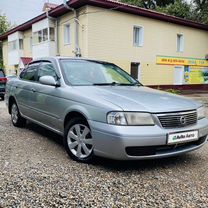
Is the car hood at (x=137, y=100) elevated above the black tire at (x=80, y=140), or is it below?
above

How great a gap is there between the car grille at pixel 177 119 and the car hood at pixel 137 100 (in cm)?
7

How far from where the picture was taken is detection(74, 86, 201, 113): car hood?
10.6 ft

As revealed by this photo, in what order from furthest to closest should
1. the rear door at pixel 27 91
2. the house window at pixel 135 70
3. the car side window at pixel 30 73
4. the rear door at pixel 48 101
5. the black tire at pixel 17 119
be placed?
the house window at pixel 135 70
the black tire at pixel 17 119
the car side window at pixel 30 73
the rear door at pixel 27 91
the rear door at pixel 48 101

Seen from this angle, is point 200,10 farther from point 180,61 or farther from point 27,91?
point 27,91

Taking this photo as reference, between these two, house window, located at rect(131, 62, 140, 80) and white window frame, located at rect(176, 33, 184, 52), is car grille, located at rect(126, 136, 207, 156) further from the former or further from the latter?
white window frame, located at rect(176, 33, 184, 52)

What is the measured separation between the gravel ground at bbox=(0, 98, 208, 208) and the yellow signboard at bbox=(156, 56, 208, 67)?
1585 cm

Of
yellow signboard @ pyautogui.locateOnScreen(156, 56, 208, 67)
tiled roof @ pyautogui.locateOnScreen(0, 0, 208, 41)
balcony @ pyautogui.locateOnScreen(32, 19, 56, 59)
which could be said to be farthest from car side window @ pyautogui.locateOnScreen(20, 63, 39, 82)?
yellow signboard @ pyautogui.locateOnScreen(156, 56, 208, 67)

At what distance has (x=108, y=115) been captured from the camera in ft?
10.4

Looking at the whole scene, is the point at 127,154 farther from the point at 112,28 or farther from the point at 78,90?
the point at 112,28

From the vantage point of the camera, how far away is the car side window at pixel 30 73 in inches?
207

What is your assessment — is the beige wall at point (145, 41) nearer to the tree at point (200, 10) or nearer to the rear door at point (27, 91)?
the tree at point (200, 10)

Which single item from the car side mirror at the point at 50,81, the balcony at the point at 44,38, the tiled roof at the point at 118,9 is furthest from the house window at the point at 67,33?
the car side mirror at the point at 50,81

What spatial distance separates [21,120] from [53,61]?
1.99 m

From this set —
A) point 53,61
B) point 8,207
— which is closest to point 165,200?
point 8,207
